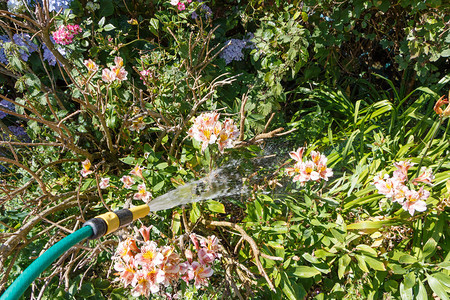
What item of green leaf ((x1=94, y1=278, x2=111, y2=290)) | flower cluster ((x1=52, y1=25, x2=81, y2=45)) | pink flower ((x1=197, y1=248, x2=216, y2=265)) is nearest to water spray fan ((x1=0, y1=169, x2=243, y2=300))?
pink flower ((x1=197, y1=248, x2=216, y2=265))

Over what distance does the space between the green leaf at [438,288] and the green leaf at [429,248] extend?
103mm

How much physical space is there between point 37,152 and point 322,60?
6.63 ft

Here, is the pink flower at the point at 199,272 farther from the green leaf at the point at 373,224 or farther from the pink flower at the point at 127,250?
the green leaf at the point at 373,224

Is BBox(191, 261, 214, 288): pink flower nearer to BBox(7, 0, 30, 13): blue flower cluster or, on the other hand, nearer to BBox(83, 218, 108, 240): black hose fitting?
BBox(83, 218, 108, 240): black hose fitting

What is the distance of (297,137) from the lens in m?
2.36

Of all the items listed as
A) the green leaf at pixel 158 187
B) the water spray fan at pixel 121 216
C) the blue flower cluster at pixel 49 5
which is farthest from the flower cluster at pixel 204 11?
the green leaf at pixel 158 187

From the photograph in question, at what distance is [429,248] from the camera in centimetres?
158

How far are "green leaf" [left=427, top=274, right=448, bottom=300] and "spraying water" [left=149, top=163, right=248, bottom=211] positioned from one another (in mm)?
911

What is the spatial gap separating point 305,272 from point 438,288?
542mm

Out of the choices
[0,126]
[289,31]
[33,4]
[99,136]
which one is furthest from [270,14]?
[0,126]

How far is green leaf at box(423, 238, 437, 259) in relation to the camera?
1.58 metres

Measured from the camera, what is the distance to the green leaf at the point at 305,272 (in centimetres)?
153

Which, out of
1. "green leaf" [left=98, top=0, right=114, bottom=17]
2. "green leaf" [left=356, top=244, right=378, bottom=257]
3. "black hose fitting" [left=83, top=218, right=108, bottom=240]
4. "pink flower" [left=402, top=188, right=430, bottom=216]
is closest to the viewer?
"black hose fitting" [left=83, top=218, right=108, bottom=240]

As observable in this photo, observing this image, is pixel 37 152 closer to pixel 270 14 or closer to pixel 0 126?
pixel 0 126
